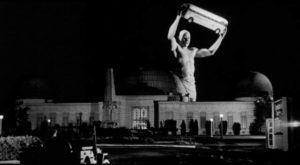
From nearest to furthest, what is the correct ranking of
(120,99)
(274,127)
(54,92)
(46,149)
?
1. (46,149)
2. (274,127)
3. (120,99)
4. (54,92)

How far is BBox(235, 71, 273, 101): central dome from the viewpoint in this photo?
6969 centimetres

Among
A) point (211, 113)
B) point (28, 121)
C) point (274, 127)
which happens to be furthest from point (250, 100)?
point (274, 127)

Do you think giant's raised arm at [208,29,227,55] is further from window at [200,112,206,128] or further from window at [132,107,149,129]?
window at [132,107,149,129]

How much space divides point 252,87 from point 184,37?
1246 cm

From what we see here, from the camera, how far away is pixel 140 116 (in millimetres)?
68250

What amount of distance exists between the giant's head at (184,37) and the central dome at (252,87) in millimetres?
10869

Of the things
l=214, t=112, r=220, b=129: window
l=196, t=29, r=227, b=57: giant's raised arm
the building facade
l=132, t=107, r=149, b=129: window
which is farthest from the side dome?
l=214, t=112, r=220, b=129: window

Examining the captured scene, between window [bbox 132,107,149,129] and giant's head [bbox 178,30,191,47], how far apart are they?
32.7 feet

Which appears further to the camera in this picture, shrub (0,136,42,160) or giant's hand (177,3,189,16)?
giant's hand (177,3,189,16)

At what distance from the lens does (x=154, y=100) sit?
2630 inches

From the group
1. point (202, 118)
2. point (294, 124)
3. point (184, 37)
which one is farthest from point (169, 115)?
point (294, 124)

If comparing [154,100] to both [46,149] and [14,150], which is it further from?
[46,149]

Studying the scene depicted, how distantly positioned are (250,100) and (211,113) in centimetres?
674

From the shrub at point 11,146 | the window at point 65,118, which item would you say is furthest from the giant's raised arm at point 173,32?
the shrub at point 11,146
